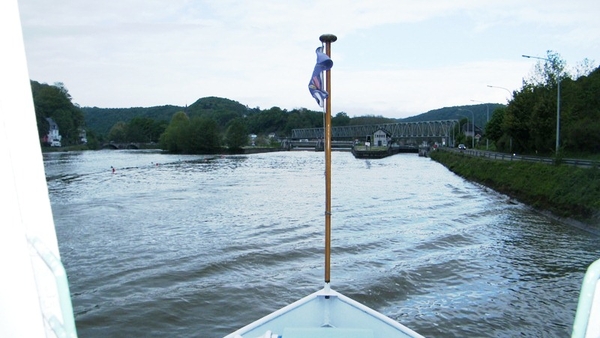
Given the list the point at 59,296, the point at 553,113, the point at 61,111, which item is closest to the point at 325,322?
the point at 59,296

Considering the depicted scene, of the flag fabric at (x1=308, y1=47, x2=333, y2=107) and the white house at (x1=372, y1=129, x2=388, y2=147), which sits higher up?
the flag fabric at (x1=308, y1=47, x2=333, y2=107)

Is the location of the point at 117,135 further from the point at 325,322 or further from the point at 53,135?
the point at 325,322

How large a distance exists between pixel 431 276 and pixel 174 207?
14.0 m

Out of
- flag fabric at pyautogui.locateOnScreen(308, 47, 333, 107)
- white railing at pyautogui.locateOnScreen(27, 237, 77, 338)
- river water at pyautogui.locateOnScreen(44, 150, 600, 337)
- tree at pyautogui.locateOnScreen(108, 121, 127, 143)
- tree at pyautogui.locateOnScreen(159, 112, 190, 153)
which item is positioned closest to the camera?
white railing at pyautogui.locateOnScreen(27, 237, 77, 338)

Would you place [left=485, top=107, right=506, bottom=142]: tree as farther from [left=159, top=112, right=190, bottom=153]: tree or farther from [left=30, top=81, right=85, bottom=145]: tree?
[left=30, top=81, right=85, bottom=145]: tree

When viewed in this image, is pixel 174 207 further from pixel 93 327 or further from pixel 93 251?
pixel 93 327

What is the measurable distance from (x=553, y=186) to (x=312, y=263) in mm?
13549

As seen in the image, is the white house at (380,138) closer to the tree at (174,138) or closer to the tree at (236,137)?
the tree at (236,137)

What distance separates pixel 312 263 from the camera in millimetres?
11719

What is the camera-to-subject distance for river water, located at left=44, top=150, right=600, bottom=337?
8.23m

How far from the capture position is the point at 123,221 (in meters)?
17.4

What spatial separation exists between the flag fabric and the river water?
4.70 meters

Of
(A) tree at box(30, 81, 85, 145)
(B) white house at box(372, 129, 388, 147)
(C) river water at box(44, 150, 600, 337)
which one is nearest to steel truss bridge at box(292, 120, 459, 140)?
(B) white house at box(372, 129, 388, 147)

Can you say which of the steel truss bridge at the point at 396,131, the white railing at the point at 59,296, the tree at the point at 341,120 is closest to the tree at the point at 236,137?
the steel truss bridge at the point at 396,131
